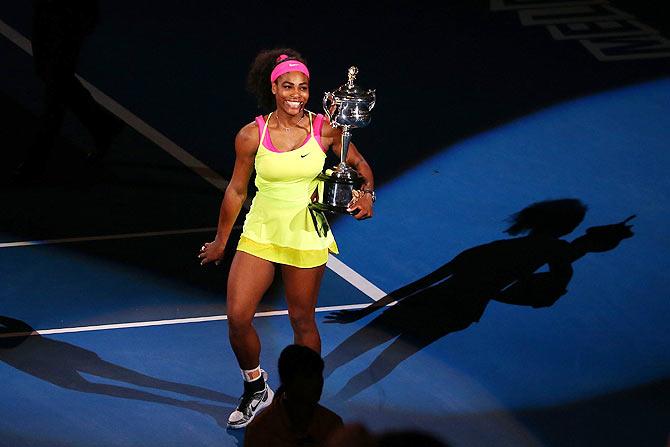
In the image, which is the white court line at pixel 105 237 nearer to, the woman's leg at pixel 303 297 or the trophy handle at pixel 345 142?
the woman's leg at pixel 303 297

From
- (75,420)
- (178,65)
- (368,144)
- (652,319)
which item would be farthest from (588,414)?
(178,65)

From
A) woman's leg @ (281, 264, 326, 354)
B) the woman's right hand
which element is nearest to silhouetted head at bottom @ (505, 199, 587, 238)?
woman's leg @ (281, 264, 326, 354)

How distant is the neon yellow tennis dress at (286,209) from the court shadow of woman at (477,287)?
3.94ft

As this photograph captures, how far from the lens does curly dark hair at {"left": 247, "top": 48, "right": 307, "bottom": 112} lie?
263 inches

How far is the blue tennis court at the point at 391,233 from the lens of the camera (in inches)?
289

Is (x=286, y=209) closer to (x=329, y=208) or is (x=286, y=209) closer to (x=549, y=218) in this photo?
(x=329, y=208)

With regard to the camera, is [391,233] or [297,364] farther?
[391,233]

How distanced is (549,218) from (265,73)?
399cm

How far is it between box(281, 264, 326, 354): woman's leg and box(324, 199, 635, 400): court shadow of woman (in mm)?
700

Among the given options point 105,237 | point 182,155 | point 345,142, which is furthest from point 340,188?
point 182,155

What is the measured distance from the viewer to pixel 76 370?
7707 millimetres

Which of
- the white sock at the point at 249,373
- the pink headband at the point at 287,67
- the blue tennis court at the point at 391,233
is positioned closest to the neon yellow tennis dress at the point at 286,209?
the pink headband at the point at 287,67

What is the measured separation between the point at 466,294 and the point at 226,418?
2385mm

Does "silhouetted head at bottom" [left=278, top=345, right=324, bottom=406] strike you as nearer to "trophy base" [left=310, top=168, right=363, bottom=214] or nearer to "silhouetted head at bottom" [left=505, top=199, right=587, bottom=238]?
"trophy base" [left=310, top=168, right=363, bottom=214]
